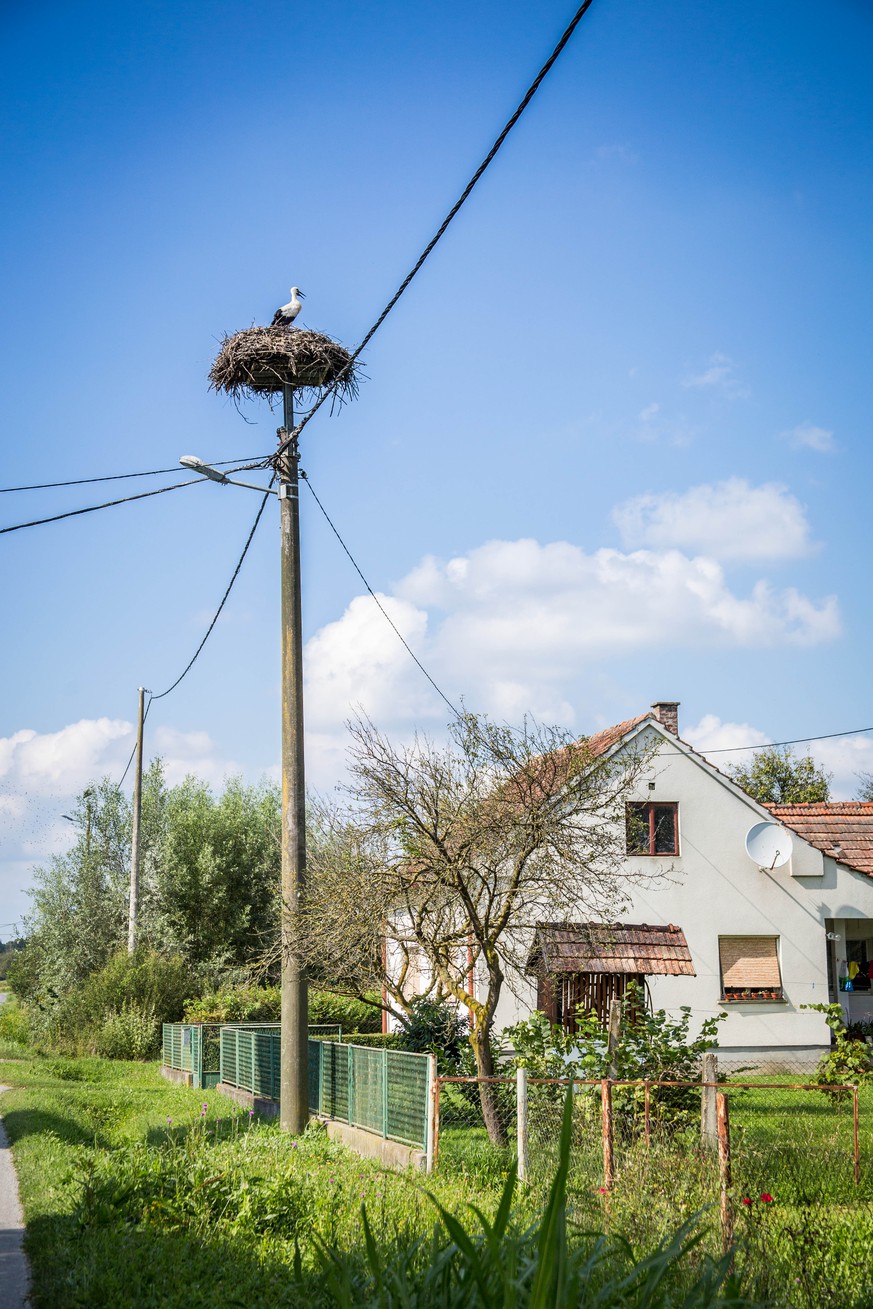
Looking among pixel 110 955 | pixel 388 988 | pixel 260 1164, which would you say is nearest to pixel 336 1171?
pixel 260 1164

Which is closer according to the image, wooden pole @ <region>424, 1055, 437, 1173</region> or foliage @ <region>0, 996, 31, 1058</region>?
wooden pole @ <region>424, 1055, 437, 1173</region>

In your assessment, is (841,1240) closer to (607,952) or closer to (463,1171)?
(463,1171)

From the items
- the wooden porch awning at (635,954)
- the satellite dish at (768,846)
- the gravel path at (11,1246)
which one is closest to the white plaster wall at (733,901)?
the satellite dish at (768,846)

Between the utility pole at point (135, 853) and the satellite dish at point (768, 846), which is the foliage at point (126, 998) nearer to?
the utility pole at point (135, 853)

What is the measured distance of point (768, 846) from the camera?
23531mm

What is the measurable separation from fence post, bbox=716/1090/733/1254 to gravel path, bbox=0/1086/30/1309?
14.3ft

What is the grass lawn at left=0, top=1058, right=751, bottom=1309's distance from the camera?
4.46 metres

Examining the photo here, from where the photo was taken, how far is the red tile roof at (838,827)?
84.3 ft

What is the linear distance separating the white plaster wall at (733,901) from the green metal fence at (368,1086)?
999 centimetres

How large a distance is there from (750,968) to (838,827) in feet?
15.6

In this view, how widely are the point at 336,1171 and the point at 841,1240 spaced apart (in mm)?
Result: 4375

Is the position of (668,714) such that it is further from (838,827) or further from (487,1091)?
(487,1091)

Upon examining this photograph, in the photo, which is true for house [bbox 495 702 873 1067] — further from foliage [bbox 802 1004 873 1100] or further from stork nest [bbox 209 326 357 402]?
stork nest [bbox 209 326 357 402]

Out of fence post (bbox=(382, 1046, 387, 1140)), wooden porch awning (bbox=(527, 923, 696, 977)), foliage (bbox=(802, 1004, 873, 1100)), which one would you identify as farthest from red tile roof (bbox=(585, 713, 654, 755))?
fence post (bbox=(382, 1046, 387, 1140))
